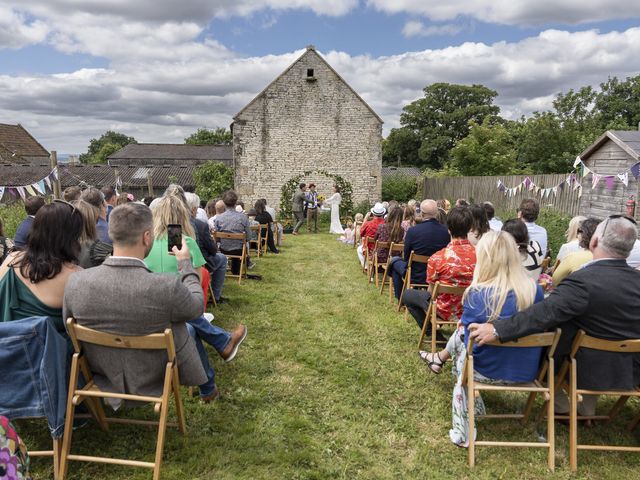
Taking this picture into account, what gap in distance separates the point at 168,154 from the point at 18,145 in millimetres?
24012

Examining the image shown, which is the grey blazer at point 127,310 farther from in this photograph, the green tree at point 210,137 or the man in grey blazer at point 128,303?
the green tree at point 210,137

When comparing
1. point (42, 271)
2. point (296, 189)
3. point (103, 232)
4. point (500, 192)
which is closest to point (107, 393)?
point (42, 271)

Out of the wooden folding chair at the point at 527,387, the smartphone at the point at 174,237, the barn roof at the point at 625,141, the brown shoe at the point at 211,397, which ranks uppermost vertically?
the barn roof at the point at 625,141

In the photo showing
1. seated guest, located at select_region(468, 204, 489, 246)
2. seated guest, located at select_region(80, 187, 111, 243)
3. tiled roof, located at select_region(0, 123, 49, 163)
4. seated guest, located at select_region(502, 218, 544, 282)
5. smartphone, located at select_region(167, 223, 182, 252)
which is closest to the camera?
smartphone, located at select_region(167, 223, 182, 252)

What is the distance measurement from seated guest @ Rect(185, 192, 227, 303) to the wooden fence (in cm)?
743

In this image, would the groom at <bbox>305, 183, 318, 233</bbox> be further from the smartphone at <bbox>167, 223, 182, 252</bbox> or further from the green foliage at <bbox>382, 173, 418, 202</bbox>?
the smartphone at <bbox>167, 223, 182, 252</bbox>

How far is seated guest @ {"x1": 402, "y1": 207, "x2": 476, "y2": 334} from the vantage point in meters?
4.35

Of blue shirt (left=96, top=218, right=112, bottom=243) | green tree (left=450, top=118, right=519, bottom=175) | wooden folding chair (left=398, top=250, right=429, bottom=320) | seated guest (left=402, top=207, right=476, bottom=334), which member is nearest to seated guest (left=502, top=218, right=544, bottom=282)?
seated guest (left=402, top=207, right=476, bottom=334)

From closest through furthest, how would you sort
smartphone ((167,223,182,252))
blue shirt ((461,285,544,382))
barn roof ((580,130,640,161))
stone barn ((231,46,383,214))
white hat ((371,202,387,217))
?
blue shirt ((461,285,544,382))
smartphone ((167,223,182,252))
barn roof ((580,130,640,161))
white hat ((371,202,387,217))
stone barn ((231,46,383,214))

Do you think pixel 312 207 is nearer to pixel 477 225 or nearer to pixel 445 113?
pixel 477 225

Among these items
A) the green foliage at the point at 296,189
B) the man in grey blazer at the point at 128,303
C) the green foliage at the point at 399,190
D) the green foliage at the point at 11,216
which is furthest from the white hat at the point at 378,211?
the green foliage at the point at 399,190

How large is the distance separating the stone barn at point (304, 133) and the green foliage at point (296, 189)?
0.92 ft

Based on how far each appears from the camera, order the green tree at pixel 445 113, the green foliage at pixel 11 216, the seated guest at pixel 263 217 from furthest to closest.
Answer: the green tree at pixel 445 113
the seated guest at pixel 263 217
the green foliage at pixel 11 216

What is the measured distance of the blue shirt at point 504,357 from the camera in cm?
309
